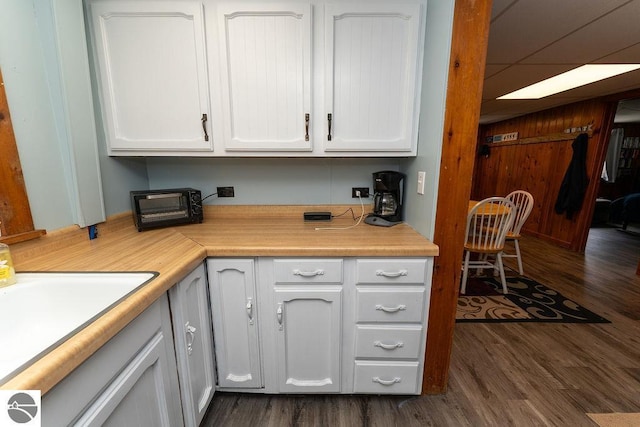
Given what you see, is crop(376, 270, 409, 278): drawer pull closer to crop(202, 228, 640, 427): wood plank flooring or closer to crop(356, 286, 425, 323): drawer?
crop(356, 286, 425, 323): drawer

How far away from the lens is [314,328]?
1.36 metres

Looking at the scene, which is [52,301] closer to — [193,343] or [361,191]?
[193,343]

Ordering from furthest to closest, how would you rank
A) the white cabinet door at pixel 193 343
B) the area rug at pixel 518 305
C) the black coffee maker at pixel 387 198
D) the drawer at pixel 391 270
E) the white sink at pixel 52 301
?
the area rug at pixel 518 305 < the black coffee maker at pixel 387 198 < the drawer at pixel 391 270 < the white cabinet door at pixel 193 343 < the white sink at pixel 52 301

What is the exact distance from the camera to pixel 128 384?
753 millimetres

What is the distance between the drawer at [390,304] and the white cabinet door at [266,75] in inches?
34.7

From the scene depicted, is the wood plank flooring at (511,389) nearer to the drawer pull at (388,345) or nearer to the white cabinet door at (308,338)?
the white cabinet door at (308,338)

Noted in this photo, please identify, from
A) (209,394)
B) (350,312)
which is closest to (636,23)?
(350,312)

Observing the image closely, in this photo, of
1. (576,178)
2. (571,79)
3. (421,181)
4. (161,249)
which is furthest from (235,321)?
(576,178)

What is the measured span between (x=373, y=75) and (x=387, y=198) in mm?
715

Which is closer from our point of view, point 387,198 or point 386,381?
point 386,381

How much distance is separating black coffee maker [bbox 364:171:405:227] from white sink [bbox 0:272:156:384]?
1.23m

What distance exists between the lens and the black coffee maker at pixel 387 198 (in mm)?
1596

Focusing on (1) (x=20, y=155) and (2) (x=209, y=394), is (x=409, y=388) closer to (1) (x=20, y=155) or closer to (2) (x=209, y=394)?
(2) (x=209, y=394)

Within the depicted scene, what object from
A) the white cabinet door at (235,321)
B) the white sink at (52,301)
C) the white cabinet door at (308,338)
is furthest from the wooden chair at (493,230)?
the white sink at (52,301)
